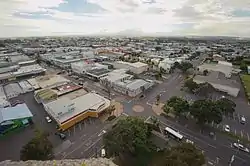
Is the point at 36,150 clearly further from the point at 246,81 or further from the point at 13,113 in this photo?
the point at 246,81

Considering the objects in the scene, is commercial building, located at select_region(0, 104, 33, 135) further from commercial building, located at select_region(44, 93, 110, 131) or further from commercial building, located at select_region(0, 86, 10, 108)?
commercial building, located at select_region(44, 93, 110, 131)

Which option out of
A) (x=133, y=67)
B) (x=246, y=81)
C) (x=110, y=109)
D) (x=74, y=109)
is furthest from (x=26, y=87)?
(x=246, y=81)

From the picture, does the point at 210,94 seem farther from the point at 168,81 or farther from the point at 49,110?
the point at 49,110

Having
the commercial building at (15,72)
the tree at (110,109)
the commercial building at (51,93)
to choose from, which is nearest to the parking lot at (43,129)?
the tree at (110,109)

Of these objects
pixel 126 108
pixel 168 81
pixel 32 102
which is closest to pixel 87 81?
pixel 32 102

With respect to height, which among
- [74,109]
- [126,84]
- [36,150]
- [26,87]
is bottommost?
[74,109]

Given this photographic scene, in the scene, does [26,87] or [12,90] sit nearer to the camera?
[12,90]
